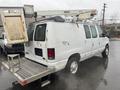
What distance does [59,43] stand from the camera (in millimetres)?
4582

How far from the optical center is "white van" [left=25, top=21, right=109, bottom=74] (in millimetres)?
4457

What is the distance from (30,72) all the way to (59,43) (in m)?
1.28

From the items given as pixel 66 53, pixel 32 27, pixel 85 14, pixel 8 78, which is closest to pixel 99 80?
pixel 66 53

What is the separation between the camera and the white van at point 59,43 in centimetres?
446

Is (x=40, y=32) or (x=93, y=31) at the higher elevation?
(x=40, y=32)

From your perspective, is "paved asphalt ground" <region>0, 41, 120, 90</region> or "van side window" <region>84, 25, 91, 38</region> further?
"van side window" <region>84, 25, 91, 38</region>

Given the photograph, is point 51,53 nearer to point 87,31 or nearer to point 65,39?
point 65,39

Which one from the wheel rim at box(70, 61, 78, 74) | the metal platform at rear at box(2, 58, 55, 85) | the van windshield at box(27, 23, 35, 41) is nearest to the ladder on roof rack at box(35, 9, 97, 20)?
the van windshield at box(27, 23, 35, 41)

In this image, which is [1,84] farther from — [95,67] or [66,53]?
[95,67]

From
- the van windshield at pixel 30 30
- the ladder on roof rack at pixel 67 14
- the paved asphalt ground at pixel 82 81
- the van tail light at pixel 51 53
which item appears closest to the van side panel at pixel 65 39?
the van tail light at pixel 51 53

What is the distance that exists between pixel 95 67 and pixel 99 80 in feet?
5.27

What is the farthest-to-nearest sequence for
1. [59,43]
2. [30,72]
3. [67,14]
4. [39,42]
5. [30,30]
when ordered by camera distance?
1. [67,14]
2. [30,30]
3. [39,42]
4. [59,43]
5. [30,72]

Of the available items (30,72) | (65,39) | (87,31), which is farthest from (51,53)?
(87,31)

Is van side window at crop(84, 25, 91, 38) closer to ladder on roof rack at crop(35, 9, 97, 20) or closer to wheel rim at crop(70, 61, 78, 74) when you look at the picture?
ladder on roof rack at crop(35, 9, 97, 20)
